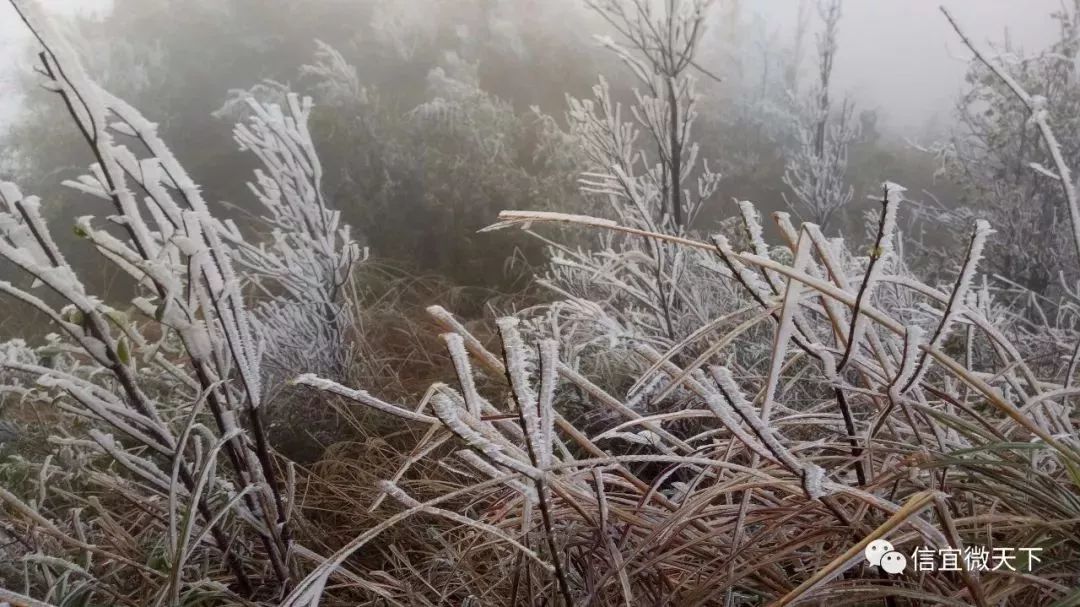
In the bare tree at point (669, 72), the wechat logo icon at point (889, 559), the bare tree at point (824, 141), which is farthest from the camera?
the bare tree at point (824, 141)

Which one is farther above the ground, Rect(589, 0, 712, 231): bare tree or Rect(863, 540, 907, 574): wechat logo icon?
Rect(589, 0, 712, 231): bare tree

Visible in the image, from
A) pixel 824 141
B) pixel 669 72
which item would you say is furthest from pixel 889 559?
pixel 824 141

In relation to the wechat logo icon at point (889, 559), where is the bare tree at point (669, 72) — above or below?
above

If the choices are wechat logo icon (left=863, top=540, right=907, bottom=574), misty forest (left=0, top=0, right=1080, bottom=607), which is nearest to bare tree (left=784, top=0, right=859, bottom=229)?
misty forest (left=0, top=0, right=1080, bottom=607)

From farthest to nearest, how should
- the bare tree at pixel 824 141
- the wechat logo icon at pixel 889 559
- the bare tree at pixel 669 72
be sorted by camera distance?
the bare tree at pixel 824 141 → the bare tree at pixel 669 72 → the wechat logo icon at pixel 889 559

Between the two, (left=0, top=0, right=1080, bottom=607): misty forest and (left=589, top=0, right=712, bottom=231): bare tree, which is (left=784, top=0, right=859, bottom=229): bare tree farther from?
(left=589, top=0, right=712, bottom=231): bare tree

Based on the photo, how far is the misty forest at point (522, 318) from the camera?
1.43 ft

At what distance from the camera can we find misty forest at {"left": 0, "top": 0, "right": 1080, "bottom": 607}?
436 millimetres

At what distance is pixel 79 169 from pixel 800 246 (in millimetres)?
2622

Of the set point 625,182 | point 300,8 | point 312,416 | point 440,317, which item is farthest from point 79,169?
point 440,317

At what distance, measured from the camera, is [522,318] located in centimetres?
162

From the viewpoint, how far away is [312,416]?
4.64 ft

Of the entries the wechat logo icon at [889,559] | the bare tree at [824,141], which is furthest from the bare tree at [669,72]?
the wechat logo icon at [889,559]

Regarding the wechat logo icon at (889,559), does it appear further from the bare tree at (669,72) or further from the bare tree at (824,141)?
the bare tree at (824,141)
